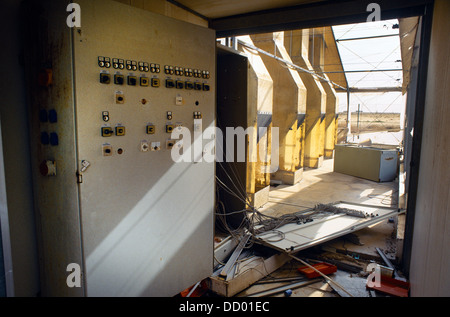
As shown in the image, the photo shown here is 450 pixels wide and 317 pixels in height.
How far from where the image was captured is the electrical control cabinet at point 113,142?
208 centimetres

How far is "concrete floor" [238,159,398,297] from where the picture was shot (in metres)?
3.53

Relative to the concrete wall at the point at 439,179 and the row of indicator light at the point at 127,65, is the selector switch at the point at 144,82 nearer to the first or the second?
the row of indicator light at the point at 127,65

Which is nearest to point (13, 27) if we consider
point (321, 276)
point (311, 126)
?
point (321, 276)

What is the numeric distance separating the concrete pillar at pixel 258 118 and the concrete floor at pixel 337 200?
0.50m

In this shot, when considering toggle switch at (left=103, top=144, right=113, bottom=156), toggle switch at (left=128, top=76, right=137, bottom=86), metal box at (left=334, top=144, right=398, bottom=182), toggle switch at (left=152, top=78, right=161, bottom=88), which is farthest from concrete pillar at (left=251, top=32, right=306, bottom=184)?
toggle switch at (left=103, top=144, right=113, bottom=156)

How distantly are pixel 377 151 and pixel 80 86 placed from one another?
28.1 ft

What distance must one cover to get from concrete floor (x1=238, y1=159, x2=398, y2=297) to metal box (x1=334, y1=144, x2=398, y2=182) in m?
0.25

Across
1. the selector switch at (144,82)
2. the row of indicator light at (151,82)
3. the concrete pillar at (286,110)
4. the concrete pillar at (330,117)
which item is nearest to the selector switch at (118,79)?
the row of indicator light at (151,82)

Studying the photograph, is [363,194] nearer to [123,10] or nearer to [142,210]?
[142,210]

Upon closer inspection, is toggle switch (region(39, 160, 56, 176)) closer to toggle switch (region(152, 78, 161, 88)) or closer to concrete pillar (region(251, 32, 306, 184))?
toggle switch (region(152, 78, 161, 88))

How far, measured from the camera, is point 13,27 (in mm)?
2086

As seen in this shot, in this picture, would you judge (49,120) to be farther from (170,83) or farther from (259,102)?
(259,102)
